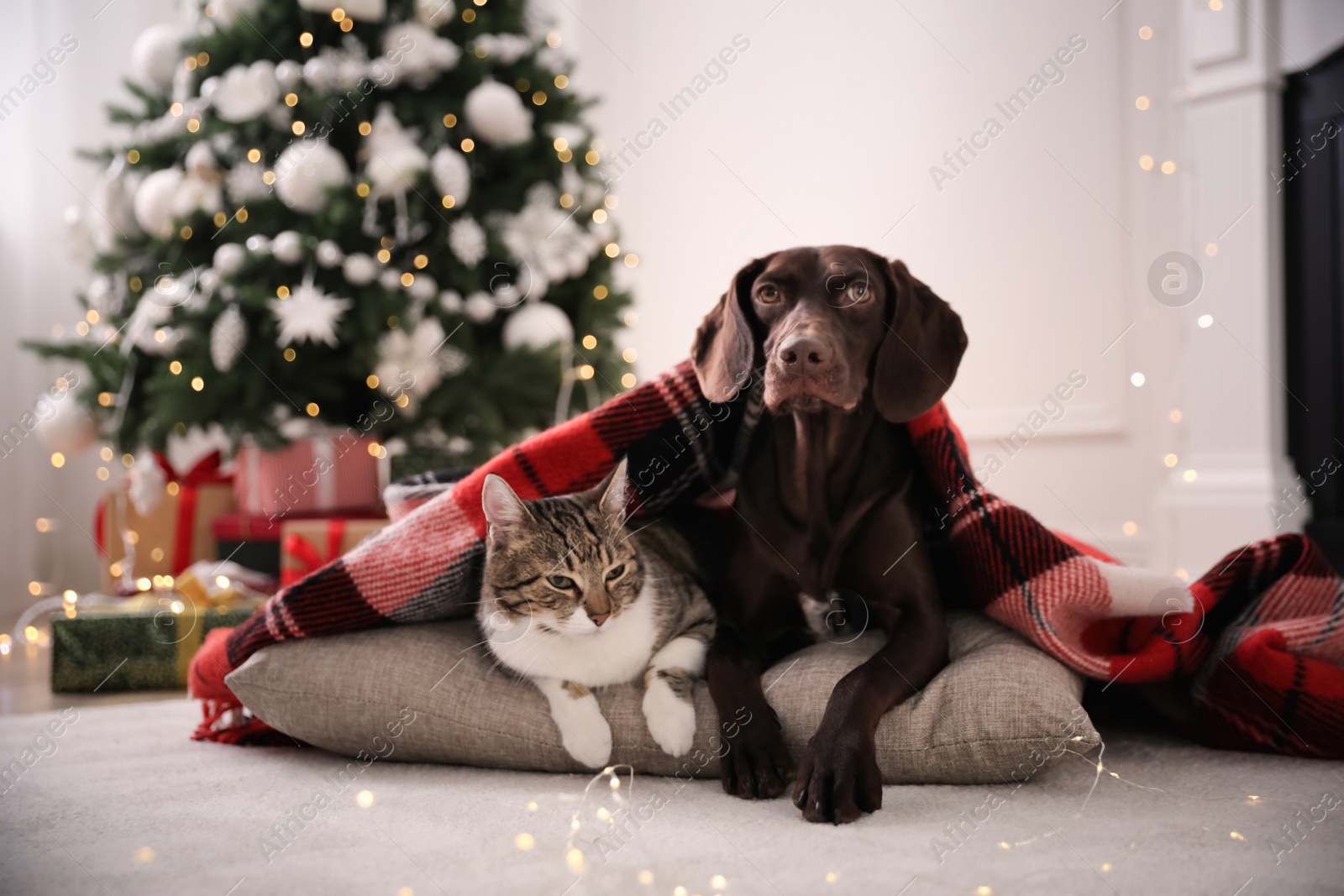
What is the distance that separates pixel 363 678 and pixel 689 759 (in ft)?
1.55

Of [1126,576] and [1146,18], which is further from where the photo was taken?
[1146,18]

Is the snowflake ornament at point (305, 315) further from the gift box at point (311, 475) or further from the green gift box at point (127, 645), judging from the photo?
the green gift box at point (127, 645)

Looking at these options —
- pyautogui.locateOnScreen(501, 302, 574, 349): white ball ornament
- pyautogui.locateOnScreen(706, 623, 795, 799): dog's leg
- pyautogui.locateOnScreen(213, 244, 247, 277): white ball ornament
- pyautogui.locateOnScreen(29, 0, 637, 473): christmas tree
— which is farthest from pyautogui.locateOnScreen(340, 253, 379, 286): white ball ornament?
pyautogui.locateOnScreen(706, 623, 795, 799): dog's leg

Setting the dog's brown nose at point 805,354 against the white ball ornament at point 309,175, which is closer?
the dog's brown nose at point 805,354

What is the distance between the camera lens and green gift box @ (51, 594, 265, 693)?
1976mm

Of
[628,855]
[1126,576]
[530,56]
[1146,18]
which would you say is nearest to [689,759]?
[628,855]

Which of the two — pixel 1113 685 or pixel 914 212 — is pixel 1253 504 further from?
pixel 1113 685

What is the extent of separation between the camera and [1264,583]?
1.42m

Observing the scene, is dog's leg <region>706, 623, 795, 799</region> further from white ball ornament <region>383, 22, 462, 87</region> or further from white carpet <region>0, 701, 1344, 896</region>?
white ball ornament <region>383, 22, 462, 87</region>

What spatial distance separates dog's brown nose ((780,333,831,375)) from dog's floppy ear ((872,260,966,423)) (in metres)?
0.12

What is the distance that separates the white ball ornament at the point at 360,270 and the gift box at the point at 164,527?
903 mm

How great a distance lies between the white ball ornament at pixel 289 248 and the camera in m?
2.55

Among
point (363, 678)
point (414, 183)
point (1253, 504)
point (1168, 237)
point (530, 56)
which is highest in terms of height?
point (530, 56)

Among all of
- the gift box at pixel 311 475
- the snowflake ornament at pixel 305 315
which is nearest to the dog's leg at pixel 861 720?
the snowflake ornament at pixel 305 315
